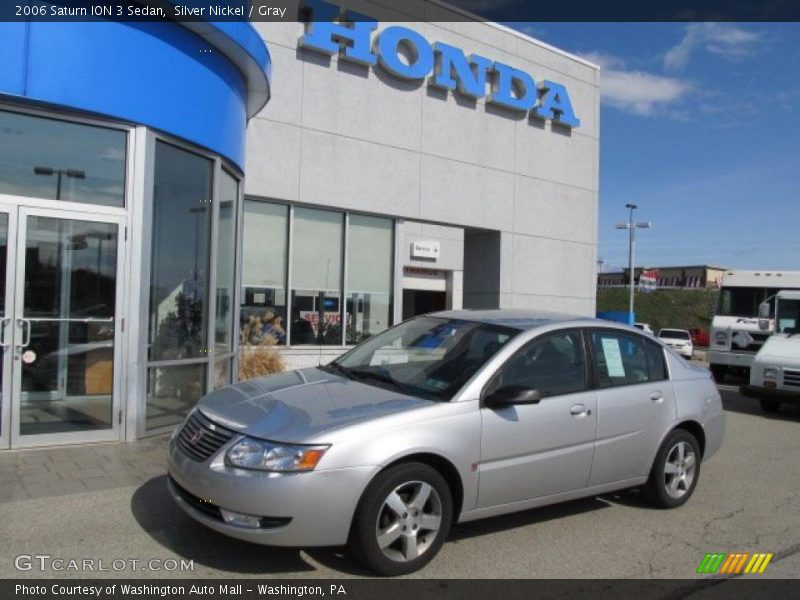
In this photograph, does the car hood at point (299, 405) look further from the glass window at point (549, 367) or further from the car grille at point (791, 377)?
the car grille at point (791, 377)

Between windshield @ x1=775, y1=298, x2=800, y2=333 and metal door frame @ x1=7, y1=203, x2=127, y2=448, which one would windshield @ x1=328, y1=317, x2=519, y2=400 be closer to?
metal door frame @ x1=7, y1=203, x2=127, y2=448

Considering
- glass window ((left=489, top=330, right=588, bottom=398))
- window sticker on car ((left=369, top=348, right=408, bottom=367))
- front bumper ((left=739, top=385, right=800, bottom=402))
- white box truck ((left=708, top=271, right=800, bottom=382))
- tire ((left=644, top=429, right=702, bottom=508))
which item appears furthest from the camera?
white box truck ((left=708, top=271, right=800, bottom=382))

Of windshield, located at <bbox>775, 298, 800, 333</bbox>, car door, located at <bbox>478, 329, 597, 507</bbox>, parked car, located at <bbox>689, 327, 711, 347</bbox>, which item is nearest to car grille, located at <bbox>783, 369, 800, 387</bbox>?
windshield, located at <bbox>775, 298, 800, 333</bbox>

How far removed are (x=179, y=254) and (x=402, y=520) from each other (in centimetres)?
482

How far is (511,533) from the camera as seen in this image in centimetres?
500

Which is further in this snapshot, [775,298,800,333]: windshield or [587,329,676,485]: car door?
[775,298,800,333]: windshield

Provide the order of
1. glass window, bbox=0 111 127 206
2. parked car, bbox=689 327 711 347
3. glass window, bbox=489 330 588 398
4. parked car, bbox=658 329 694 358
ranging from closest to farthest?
1. glass window, bbox=489 330 588 398
2. glass window, bbox=0 111 127 206
3. parked car, bbox=658 329 694 358
4. parked car, bbox=689 327 711 347

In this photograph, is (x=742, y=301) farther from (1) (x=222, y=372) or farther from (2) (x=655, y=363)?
(1) (x=222, y=372)

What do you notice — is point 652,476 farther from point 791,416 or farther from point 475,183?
point 475,183

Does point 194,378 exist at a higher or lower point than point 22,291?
lower

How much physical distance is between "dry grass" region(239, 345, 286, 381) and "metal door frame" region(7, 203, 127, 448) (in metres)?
4.38

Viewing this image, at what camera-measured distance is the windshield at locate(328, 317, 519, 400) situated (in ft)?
15.7
